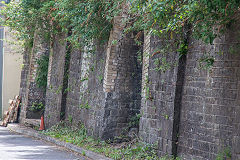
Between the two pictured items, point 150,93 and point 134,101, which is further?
point 134,101

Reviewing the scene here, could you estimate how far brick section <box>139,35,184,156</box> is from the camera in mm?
8711

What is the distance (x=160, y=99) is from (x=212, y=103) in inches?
63.1

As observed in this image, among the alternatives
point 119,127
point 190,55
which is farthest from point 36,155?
point 190,55

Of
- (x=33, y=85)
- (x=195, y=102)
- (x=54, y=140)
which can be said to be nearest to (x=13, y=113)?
(x=33, y=85)

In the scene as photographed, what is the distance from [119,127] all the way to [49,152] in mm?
2235

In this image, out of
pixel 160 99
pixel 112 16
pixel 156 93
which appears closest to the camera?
pixel 160 99

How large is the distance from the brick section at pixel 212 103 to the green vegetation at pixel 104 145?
900 millimetres

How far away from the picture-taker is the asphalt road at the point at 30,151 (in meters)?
9.70

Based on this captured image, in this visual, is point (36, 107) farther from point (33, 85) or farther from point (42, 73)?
point (42, 73)

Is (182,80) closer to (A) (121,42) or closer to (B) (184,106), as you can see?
(B) (184,106)

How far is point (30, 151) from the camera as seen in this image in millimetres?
10711

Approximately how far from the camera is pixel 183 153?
8539mm

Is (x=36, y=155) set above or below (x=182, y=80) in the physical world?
below

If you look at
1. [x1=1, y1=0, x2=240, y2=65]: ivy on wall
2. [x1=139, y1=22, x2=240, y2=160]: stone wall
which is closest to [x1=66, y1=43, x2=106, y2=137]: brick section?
[x1=1, y1=0, x2=240, y2=65]: ivy on wall
